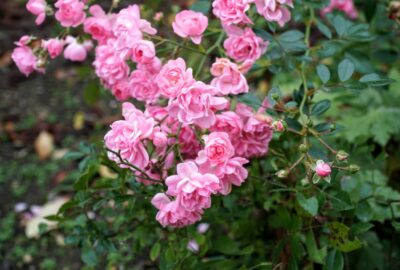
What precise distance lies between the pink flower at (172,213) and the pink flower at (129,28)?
0.35m

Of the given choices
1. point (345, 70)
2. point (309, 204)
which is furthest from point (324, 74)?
point (309, 204)

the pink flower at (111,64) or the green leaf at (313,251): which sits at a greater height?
the pink flower at (111,64)

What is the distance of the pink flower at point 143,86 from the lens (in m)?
1.50

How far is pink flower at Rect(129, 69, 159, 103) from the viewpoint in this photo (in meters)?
1.50

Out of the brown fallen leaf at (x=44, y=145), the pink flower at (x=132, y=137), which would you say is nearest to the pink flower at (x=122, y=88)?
the pink flower at (x=132, y=137)

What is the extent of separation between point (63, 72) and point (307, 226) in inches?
80.5

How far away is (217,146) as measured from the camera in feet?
4.25

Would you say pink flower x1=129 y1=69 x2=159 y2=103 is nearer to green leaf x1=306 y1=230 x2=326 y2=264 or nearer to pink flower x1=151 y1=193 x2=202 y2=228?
pink flower x1=151 y1=193 x2=202 y2=228

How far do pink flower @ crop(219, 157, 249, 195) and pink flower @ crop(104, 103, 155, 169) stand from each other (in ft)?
0.53

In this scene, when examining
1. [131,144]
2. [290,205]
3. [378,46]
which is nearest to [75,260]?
[290,205]

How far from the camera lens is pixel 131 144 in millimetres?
1298

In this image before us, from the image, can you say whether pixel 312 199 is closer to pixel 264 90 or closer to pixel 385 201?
pixel 385 201

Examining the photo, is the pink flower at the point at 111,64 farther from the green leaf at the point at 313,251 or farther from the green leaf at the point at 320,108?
the green leaf at the point at 313,251

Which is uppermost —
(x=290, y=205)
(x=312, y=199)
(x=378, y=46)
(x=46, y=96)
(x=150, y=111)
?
(x=150, y=111)
